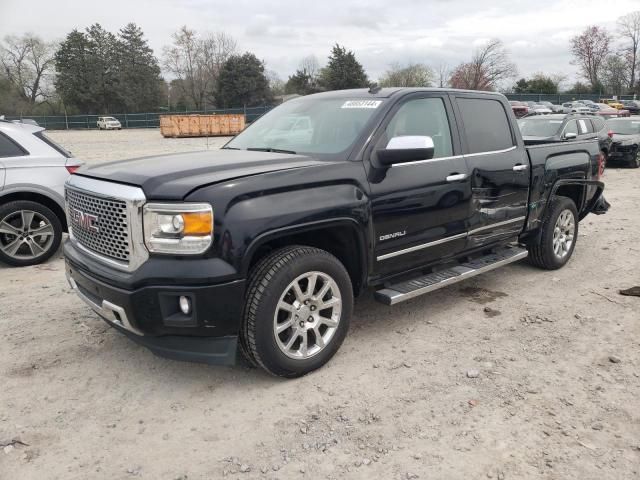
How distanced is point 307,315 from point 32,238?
424 centimetres

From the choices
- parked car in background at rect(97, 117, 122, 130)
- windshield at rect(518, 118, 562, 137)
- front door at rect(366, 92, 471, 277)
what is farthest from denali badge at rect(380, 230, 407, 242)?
parked car in background at rect(97, 117, 122, 130)

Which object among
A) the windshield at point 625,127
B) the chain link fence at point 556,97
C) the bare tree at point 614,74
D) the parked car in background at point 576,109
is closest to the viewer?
the windshield at point 625,127

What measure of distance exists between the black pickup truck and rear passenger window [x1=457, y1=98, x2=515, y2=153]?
20 mm

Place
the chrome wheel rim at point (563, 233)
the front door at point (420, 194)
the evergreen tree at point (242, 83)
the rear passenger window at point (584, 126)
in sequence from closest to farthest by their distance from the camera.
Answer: the front door at point (420, 194) → the chrome wheel rim at point (563, 233) → the rear passenger window at point (584, 126) → the evergreen tree at point (242, 83)

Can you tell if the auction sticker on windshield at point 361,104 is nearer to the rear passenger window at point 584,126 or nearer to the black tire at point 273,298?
the black tire at point 273,298

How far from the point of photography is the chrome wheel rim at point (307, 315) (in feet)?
11.0

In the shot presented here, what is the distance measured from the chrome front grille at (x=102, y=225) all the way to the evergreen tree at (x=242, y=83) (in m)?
61.4

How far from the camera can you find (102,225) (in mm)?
3285

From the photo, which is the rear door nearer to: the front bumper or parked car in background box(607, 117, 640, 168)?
the front bumper

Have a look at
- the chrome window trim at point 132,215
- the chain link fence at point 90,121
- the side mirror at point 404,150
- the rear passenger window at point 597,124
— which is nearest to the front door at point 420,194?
the side mirror at point 404,150

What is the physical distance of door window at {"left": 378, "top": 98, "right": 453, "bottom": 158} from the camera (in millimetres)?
4070

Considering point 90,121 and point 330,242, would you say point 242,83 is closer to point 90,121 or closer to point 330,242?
point 90,121

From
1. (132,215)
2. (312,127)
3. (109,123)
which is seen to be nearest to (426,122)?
(312,127)

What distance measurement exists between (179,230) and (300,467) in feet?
4.63
